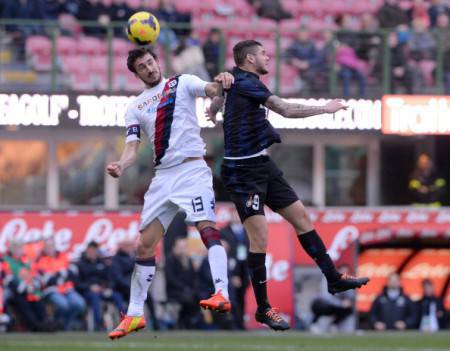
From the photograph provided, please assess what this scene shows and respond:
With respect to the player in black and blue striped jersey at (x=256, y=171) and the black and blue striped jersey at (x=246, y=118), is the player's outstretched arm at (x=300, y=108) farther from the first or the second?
the black and blue striped jersey at (x=246, y=118)

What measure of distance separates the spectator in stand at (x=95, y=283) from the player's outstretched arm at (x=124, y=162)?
9.39 m

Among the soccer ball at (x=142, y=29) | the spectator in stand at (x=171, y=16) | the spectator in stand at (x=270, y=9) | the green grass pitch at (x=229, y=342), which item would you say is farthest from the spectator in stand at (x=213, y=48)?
the soccer ball at (x=142, y=29)

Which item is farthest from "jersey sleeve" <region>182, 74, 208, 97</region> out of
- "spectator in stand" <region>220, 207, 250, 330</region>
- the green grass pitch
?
"spectator in stand" <region>220, 207, 250, 330</region>

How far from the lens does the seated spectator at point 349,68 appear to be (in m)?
23.6

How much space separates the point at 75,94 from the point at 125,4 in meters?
2.54

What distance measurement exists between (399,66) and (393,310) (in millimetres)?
4092

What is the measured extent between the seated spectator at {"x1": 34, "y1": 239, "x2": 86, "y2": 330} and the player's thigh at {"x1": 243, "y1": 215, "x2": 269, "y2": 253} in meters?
9.42

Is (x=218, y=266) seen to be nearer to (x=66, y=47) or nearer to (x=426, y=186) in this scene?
(x=66, y=47)

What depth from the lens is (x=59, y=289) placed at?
70.8 ft

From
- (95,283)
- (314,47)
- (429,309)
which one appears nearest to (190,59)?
(314,47)

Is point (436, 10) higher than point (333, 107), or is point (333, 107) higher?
point (436, 10)

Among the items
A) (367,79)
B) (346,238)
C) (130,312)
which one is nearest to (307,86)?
(367,79)

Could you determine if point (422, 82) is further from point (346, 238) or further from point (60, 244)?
point (60, 244)

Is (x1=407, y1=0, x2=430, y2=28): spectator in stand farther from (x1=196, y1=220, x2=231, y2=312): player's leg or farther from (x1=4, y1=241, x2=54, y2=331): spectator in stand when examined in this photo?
(x1=196, y1=220, x2=231, y2=312): player's leg
